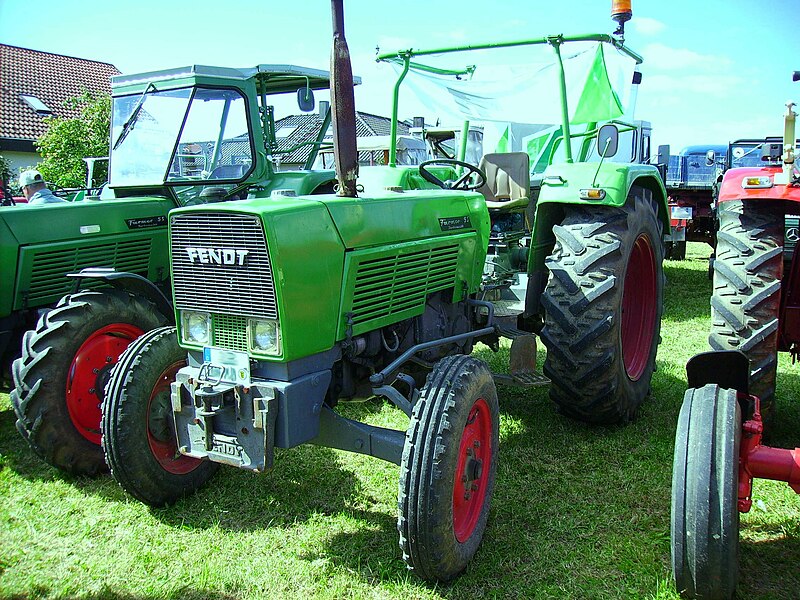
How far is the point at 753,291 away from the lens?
3295mm

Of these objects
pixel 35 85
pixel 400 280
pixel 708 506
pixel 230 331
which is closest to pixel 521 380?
pixel 400 280

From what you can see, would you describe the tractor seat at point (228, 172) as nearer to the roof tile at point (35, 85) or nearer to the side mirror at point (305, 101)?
the side mirror at point (305, 101)

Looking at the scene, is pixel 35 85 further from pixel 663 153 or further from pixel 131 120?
pixel 663 153

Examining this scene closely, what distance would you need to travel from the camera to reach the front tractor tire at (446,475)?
2357 millimetres

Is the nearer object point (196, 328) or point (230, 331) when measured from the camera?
point (230, 331)

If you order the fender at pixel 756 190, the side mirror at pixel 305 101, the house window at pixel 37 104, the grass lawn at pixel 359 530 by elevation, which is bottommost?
the grass lawn at pixel 359 530

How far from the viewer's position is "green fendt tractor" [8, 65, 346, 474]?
11.7 ft

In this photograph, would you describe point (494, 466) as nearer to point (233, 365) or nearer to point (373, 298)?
point (373, 298)

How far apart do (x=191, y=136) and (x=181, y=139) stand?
8cm

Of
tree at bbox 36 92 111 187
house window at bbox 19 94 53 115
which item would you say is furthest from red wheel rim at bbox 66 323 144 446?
house window at bbox 19 94 53 115

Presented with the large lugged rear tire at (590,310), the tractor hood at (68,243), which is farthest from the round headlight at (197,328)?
the tractor hood at (68,243)

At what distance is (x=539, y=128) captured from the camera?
199 inches

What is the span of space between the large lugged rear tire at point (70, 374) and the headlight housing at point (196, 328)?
47.4 inches

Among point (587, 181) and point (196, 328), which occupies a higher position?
point (587, 181)
